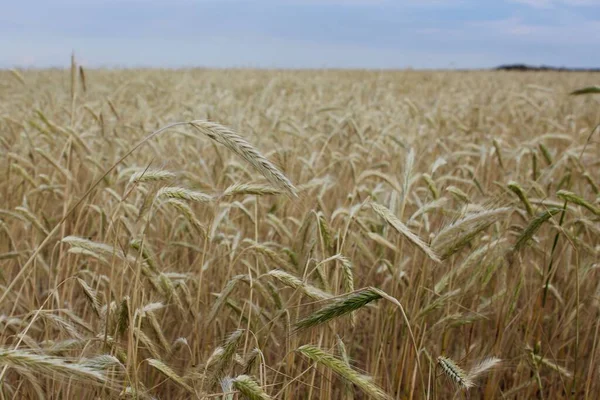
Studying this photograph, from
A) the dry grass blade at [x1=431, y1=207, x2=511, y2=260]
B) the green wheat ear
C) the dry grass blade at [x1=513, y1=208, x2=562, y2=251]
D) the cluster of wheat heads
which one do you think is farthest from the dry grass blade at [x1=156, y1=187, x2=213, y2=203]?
the dry grass blade at [x1=513, y1=208, x2=562, y2=251]

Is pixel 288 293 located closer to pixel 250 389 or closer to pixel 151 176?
pixel 151 176

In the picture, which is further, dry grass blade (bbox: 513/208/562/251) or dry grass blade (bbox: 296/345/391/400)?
dry grass blade (bbox: 513/208/562/251)

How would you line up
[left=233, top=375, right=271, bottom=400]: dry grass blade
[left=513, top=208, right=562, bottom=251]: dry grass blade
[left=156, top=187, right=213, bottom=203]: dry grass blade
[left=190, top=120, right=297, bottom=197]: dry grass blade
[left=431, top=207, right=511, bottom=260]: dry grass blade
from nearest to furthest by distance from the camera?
[left=233, top=375, right=271, bottom=400]: dry grass blade → [left=190, top=120, right=297, bottom=197]: dry grass blade → [left=156, top=187, right=213, bottom=203]: dry grass blade → [left=431, top=207, right=511, bottom=260]: dry grass blade → [left=513, top=208, right=562, bottom=251]: dry grass blade

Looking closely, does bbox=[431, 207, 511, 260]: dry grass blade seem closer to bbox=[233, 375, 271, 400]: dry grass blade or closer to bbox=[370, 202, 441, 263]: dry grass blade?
bbox=[370, 202, 441, 263]: dry grass blade

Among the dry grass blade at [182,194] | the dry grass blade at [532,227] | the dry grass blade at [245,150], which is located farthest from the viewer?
the dry grass blade at [532,227]

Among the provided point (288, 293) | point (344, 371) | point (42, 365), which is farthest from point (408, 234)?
point (288, 293)

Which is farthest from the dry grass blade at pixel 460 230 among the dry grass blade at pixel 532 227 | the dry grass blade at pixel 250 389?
the dry grass blade at pixel 250 389

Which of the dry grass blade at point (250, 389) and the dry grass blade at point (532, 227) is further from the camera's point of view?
the dry grass blade at point (532, 227)

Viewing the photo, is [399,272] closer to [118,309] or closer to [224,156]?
[118,309]

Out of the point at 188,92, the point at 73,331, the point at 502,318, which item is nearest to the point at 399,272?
the point at 502,318

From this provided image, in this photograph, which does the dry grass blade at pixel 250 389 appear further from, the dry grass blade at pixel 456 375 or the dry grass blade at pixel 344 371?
the dry grass blade at pixel 456 375

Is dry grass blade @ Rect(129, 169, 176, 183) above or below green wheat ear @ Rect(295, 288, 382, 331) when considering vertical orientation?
above

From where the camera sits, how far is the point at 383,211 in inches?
63.2

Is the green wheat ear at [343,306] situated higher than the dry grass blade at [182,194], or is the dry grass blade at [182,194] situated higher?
the dry grass blade at [182,194]
